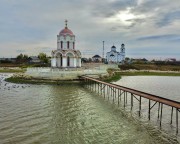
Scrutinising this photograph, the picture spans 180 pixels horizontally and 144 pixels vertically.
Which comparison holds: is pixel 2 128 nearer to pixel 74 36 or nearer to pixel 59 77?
pixel 59 77

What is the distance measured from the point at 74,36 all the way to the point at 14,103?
29758 millimetres

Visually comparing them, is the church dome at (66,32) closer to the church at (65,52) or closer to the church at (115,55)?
the church at (65,52)

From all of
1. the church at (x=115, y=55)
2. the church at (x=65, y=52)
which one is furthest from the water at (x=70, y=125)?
the church at (x=115, y=55)

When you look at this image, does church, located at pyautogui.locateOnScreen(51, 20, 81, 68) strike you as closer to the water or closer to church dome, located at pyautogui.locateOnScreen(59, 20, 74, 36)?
church dome, located at pyautogui.locateOnScreen(59, 20, 74, 36)

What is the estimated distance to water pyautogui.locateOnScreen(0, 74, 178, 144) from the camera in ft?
44.2

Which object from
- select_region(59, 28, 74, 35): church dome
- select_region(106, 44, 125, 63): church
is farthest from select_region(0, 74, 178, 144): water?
select_region(106, 44, 125, 63): church

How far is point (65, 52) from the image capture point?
4894 centimetres

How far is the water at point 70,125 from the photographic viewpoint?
1346 cm

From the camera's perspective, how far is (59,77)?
4181cm

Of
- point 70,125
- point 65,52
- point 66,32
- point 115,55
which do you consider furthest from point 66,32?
point 115,55

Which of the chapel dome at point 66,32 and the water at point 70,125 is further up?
the chapel dome at point 66,32

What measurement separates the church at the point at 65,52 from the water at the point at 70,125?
26390mm

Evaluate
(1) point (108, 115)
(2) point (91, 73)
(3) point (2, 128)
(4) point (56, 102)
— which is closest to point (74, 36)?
(2) point (91, 73)

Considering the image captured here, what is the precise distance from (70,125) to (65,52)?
111ft
